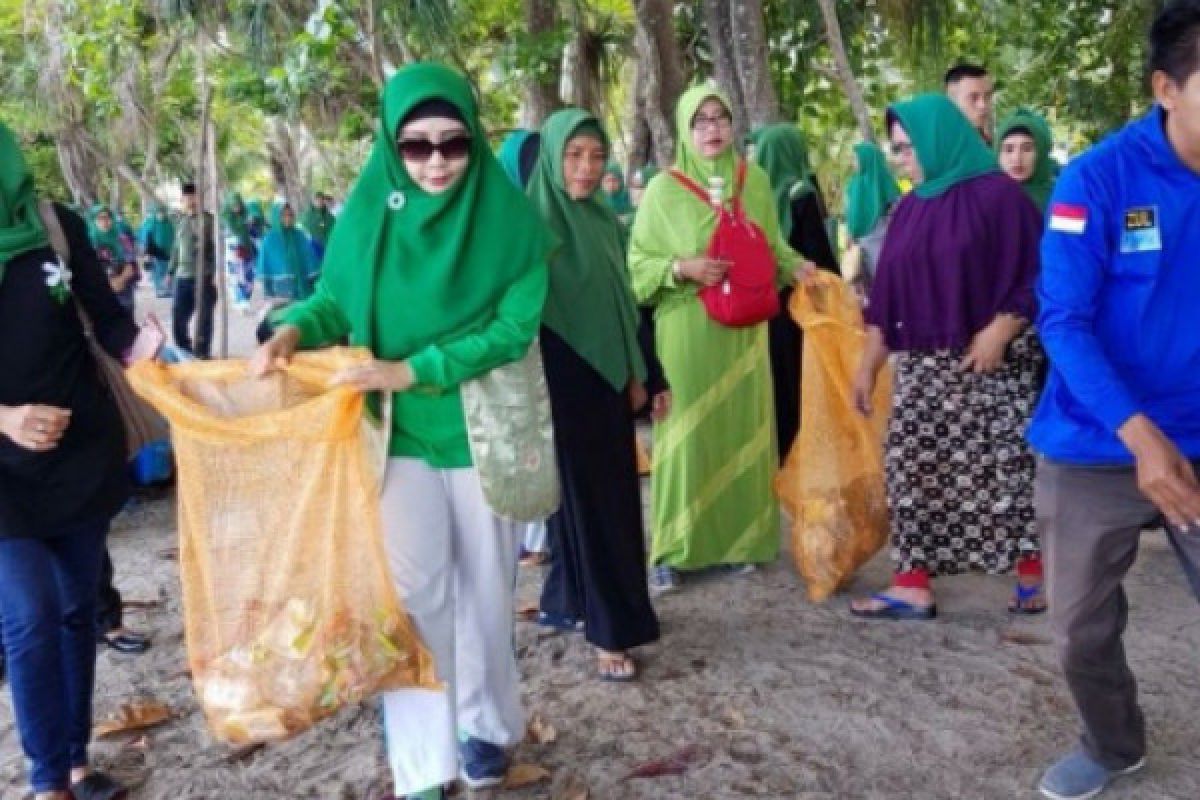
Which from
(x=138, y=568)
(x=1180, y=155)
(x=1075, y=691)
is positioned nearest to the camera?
(x=1180, y=155)

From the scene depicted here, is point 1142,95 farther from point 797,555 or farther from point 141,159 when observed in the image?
point 141,159

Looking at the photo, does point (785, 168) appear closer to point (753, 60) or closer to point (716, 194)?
point (716, 194)

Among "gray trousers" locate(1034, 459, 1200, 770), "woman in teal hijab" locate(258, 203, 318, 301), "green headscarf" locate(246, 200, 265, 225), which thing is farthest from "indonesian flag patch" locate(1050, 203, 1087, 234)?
"green headscarf" locate(246, 200, 265, 225)

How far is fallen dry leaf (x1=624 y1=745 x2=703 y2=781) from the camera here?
288 cm

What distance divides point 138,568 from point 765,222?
300cm

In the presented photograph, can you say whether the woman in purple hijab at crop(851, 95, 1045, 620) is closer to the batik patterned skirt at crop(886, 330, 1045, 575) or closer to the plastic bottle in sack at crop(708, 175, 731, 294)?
the batik patterned skirt at crop(886, 330, 1045, 575)

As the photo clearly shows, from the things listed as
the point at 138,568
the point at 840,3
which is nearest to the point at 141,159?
the point at 840,3

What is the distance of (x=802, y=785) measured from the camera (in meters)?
2.81

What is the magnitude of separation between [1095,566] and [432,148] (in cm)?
168

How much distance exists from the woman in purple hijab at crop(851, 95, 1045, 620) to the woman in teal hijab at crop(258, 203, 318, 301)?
10238 mm

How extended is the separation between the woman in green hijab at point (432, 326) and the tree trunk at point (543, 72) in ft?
22.0

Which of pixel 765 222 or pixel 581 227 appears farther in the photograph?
pixel 765 222

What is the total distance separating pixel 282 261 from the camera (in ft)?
43.3

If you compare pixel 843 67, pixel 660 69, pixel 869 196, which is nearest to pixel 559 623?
pixel 869 196
